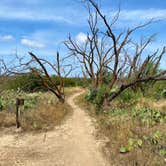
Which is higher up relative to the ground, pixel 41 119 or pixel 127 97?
pixel 127 97

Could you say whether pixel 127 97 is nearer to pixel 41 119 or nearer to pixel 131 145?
pixel 41 119

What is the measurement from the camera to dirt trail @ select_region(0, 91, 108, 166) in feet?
25.8

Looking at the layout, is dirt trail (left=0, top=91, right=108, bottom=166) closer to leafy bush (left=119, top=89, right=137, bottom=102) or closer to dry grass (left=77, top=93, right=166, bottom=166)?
dry grass (left=77, top=93, right=166, bottom=166)

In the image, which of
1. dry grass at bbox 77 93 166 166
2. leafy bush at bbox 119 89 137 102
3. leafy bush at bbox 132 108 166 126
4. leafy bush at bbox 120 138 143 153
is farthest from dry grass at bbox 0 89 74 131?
leafy bush at bbox 119 89 137 102

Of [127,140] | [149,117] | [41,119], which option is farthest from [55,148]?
[149,117]

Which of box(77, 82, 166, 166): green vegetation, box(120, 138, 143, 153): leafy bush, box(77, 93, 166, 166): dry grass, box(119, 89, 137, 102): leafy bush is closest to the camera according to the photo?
box(77, 93, 166, 166): dry grass

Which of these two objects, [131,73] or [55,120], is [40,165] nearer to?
[55,120]

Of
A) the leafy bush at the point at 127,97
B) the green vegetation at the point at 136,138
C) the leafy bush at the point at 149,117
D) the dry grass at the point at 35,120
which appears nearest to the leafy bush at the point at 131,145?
the green vegetation at the point at 136,138

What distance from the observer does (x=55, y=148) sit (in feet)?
30.3

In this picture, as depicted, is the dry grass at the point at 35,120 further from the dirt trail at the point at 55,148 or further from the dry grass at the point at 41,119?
the dirt trail at the point at 55,148

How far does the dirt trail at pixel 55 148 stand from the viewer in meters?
7.88

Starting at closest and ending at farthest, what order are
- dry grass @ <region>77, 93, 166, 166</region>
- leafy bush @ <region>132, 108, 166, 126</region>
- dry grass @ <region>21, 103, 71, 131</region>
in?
dry grass @ <region>77, 93, 166, 166</region> < leafy bush @ <region>132, 108, 166, 126</region> < dry grass @ <region>21, 103, 71, 131</region>

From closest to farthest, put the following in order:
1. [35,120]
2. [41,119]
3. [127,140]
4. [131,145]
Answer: [131,145], [127,140], [35,120], [41,119]

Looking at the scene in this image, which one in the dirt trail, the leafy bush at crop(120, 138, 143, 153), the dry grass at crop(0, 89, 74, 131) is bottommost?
the dirt trail
